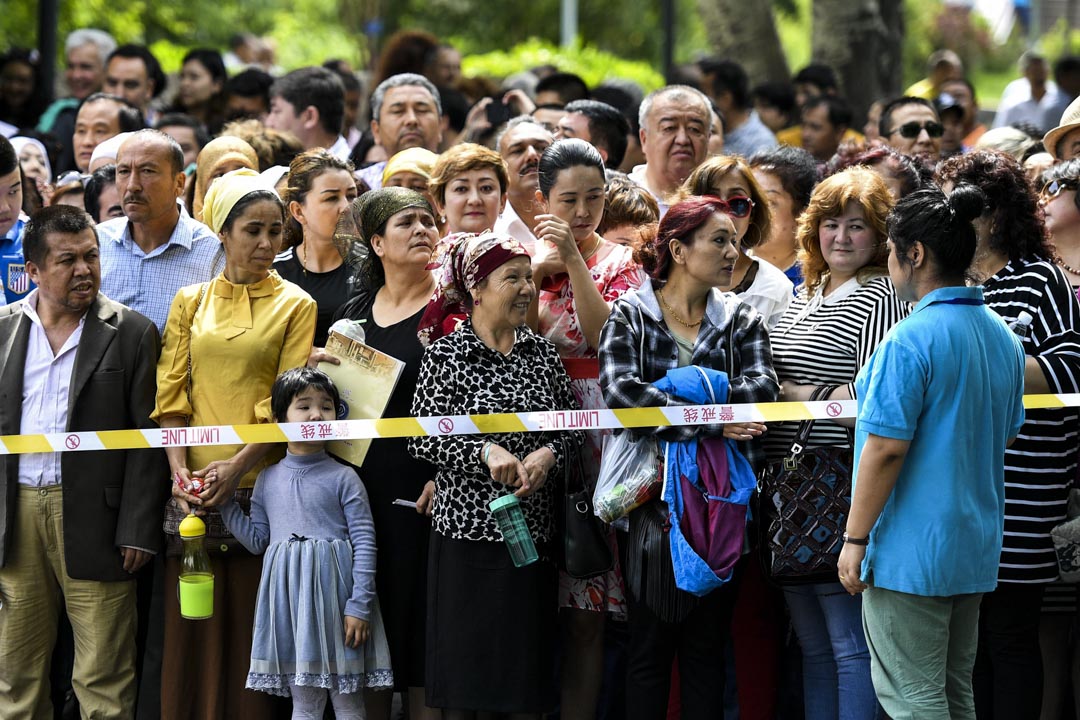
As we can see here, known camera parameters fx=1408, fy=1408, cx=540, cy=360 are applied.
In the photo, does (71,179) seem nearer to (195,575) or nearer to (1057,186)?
(195,575)

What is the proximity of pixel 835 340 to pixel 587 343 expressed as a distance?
977 millimetres

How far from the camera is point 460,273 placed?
17.7 ft

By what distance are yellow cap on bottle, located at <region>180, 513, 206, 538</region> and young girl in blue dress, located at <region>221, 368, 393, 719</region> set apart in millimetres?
113

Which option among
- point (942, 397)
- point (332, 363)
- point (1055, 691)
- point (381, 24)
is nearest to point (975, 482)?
point (942, 397)

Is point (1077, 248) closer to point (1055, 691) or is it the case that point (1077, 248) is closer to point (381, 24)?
point (1055, 691)

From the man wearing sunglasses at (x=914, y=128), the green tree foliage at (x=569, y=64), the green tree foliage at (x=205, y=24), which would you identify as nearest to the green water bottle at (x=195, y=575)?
the man wearing sunglasses at (x=914, y=128)

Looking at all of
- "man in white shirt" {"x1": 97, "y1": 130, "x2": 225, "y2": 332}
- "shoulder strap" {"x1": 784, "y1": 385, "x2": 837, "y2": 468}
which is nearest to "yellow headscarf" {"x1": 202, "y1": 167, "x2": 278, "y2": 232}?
"man in white shirt" {"x1": 97, "y1": 130, "x2": 225, "y2": 332}

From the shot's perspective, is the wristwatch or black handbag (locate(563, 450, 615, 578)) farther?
black handbag (locate(563, 450, 615, 578))

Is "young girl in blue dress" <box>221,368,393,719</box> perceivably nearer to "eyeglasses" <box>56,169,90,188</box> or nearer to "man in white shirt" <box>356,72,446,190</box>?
"eyeglasses" <box>56,169,90,188</box>

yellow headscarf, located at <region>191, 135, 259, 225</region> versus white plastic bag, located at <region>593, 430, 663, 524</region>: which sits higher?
yellow headscarf, located at <region>191, 135, 259, 225</region>

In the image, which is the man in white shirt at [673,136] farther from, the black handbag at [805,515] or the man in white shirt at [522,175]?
the black handbag at [805,515]

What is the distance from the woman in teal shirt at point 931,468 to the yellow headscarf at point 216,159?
3.51 m

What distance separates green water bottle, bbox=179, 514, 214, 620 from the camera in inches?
214

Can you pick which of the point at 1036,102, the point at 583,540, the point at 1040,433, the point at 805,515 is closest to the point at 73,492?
the point at 583,540
